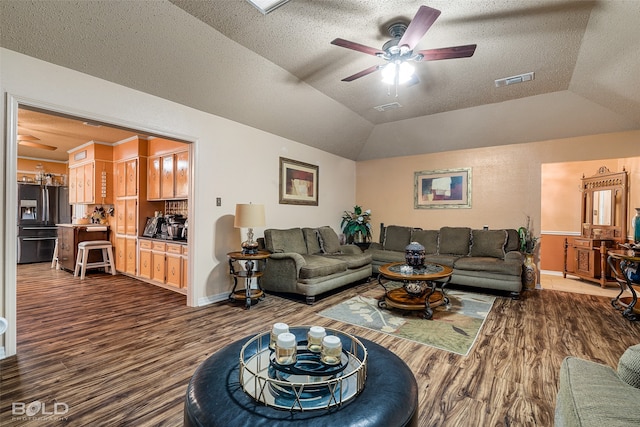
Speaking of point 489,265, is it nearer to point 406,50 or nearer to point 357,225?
point 357,225

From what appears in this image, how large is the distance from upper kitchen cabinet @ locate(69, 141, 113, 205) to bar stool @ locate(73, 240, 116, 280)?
0.89 m

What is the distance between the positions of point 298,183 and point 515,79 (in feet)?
11.7

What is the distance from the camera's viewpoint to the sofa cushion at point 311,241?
497 cm

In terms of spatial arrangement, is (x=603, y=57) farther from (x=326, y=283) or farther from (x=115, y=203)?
(x=115, y=203)

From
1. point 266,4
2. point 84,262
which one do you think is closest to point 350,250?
point 266,4

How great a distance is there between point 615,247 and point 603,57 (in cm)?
365

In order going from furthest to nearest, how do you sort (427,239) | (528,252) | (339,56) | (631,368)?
(427,239) < (528,252) < (339,56) < (631,368)

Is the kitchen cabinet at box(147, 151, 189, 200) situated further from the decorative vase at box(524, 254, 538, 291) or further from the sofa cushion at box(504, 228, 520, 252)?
the decorative vase at box(524, 254, 538, 291)

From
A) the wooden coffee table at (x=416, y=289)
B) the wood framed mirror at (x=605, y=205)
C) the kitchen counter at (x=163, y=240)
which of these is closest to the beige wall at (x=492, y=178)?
the wood framed mirror at (x=605, y=205)

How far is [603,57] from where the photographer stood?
3025mm

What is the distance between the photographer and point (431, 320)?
10.8ft

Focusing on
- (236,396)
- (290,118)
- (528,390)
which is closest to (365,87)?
(290,118)

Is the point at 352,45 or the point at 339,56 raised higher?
the point at 339,56

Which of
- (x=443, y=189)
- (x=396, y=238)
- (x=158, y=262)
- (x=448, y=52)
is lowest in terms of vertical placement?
(x=158, y=262)
